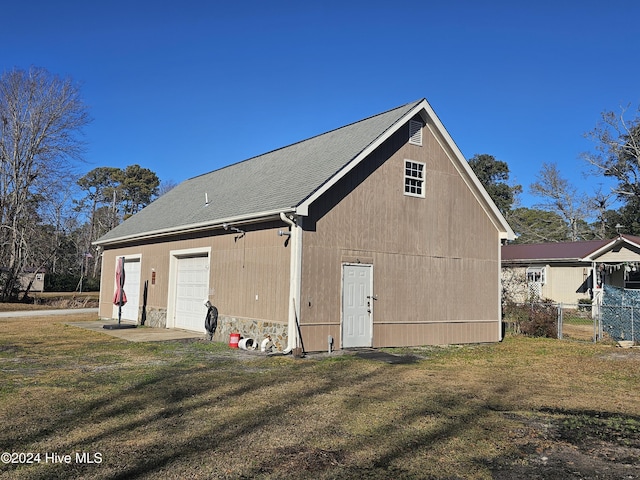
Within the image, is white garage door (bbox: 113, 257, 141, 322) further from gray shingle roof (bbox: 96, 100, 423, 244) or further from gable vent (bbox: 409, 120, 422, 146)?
gable vent (bbox: 409, 120, 422, 146)

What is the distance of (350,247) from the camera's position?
1298 cm

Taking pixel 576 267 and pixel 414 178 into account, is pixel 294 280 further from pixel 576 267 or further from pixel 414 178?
pixel 576 267

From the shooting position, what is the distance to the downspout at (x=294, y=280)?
465 inches

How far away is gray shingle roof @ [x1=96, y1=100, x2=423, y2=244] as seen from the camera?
1322 cm

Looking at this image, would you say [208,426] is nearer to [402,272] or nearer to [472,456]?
[472,456]

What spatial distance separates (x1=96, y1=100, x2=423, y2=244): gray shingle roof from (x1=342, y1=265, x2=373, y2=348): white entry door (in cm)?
239

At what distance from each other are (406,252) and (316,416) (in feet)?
26.1

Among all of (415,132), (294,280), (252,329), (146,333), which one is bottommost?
(146,333)

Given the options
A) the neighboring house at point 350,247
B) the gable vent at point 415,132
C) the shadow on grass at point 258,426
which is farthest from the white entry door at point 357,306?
the gable vent at point 415,132

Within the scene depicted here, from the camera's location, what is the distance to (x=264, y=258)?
1296 cm

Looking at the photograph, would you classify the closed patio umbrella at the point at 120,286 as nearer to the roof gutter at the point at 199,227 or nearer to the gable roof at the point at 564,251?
the roof gutter at the point at 199,227

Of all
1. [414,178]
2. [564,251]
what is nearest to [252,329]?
[414,178]

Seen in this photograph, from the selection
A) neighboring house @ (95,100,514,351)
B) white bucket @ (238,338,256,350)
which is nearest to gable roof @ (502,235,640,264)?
neighboring house @ (95,100,514,351)

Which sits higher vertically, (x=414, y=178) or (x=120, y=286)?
(x=414, y=178)
